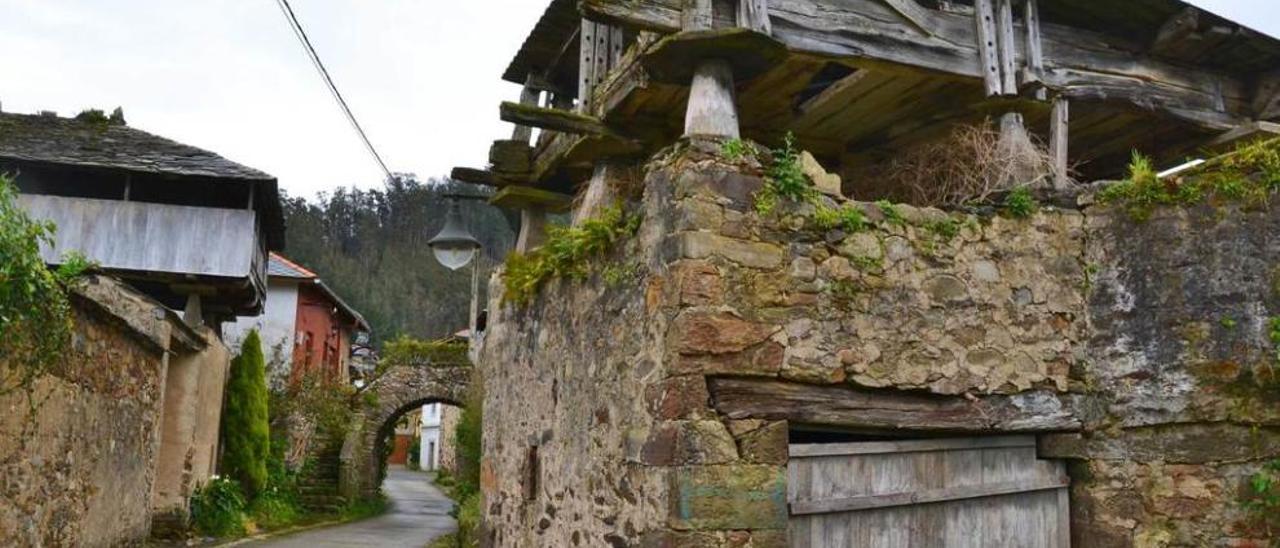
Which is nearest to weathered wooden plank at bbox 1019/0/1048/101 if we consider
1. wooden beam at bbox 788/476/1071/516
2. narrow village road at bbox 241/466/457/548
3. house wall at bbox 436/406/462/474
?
wooden beam at bbox 788/476/1071/516

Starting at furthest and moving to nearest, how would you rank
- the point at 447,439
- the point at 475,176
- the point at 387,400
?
the point at 447,439, the point at 387,400, the point at 475,176

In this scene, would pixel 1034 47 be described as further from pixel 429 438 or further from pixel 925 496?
pixel 429 438

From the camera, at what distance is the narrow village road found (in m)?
14.3

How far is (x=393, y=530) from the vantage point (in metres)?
17.0

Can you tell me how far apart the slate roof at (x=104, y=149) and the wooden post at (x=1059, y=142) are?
1190 centimetres

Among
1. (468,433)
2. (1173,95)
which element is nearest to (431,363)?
(468,433)

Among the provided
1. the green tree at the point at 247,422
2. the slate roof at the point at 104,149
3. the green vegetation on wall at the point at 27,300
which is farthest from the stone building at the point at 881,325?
the green tree at the point at 247,422

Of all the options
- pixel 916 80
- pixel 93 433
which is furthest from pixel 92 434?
pixel 916 80

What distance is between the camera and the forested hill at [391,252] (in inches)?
1853

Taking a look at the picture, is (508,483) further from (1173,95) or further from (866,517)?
(1173,95)

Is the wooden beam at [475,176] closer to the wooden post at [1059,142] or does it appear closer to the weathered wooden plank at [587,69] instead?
the weathered wooden plank at [587,69]

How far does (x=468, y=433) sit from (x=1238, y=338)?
44.4 ft

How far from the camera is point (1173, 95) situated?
7.10 m

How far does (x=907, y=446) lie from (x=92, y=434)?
7.38 m
